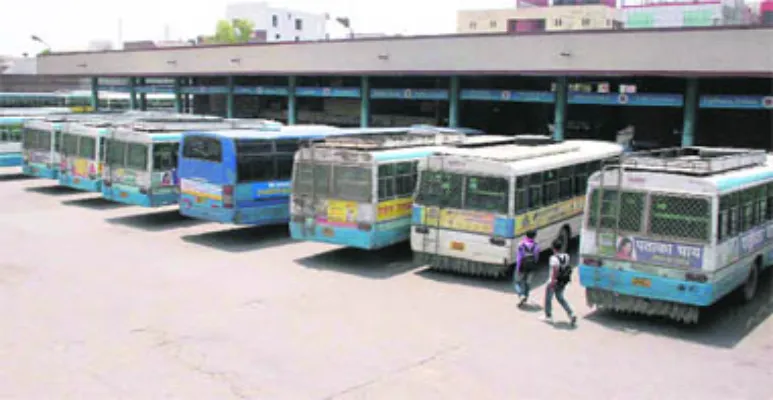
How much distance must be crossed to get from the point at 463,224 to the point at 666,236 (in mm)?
4220

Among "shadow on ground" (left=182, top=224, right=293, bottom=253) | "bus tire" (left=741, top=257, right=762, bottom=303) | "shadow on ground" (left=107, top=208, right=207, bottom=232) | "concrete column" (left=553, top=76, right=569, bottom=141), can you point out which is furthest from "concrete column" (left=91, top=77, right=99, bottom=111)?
"bus tire" (left=741, top=257, right=762, bottom=303)

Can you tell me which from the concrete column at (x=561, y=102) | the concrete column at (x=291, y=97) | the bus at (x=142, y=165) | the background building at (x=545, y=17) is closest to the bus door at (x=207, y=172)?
the bus at (x=142, y=165)

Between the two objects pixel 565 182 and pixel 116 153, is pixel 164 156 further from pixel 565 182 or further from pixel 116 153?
pixel 565 182

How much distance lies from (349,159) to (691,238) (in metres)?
7.02

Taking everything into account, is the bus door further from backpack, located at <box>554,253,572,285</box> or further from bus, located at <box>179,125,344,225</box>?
backpack, located at <box>554,253,572,285</box>

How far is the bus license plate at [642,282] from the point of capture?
11.9 m

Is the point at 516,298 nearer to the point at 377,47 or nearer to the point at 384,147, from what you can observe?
the point at 384,147

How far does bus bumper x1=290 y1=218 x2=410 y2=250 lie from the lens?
1582 cm

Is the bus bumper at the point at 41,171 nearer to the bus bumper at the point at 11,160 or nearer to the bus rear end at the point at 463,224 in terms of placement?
the bus bumper at the point at 11,160

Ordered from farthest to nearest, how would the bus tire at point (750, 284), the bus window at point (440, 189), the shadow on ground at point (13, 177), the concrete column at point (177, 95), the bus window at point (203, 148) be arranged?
the concrete column at point (177, 95) → the shadow on ground at point (13, 177) → the bus window at point (203, 148) → the bus window at point (440, 189) → the bus tire at point (750, 284)

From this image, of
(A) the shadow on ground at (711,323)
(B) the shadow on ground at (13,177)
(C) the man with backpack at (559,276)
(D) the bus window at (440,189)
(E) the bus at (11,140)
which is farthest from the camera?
(B) the shadow on ground at (13,177)

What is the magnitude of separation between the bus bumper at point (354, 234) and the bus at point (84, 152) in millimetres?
8346

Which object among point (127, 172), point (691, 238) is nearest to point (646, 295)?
point (691, 238)

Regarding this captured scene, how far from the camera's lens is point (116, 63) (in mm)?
48000
